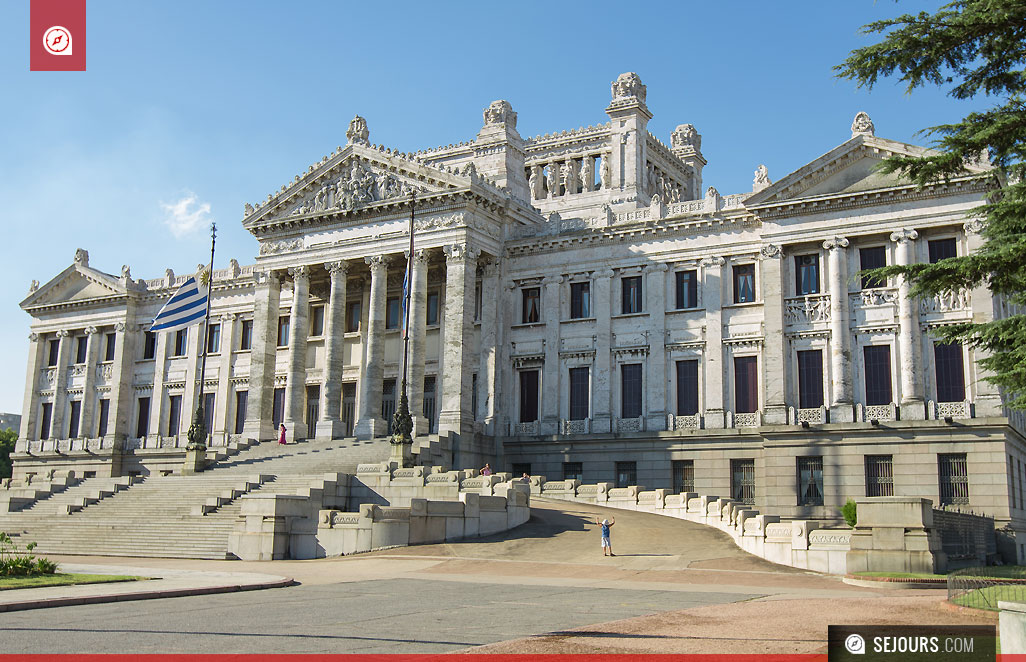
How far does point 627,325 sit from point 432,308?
11707mm

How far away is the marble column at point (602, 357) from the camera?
51750mm

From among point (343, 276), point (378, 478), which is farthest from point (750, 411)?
point (343, 276)

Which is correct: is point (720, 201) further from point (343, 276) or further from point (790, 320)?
point (343, 276)

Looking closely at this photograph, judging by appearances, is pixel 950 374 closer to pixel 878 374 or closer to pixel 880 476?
pixel 878 374

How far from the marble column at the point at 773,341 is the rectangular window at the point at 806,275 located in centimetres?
92

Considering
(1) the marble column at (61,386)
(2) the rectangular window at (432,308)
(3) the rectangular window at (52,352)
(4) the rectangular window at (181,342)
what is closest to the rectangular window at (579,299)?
(2) the rectangular window at (432,308)

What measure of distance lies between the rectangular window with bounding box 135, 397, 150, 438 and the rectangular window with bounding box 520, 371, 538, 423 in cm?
2970

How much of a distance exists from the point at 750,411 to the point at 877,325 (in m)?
7.09

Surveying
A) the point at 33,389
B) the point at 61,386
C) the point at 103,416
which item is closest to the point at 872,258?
the point at 103,416

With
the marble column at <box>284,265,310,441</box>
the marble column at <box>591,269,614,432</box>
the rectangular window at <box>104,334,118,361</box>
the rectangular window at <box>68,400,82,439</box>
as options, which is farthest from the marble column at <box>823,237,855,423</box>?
the rectangular window at <box>68,400,82,439</box>

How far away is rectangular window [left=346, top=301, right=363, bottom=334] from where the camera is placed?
2351 inches

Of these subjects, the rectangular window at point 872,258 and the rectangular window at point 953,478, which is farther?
the rectangular window at point 872,258

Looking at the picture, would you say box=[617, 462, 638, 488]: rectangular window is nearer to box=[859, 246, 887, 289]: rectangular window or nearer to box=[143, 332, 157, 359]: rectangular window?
box=[859, 246, 887, 289]: rectangular window

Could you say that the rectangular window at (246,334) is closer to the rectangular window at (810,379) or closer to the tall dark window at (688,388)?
the tall dark window at (688,388)
